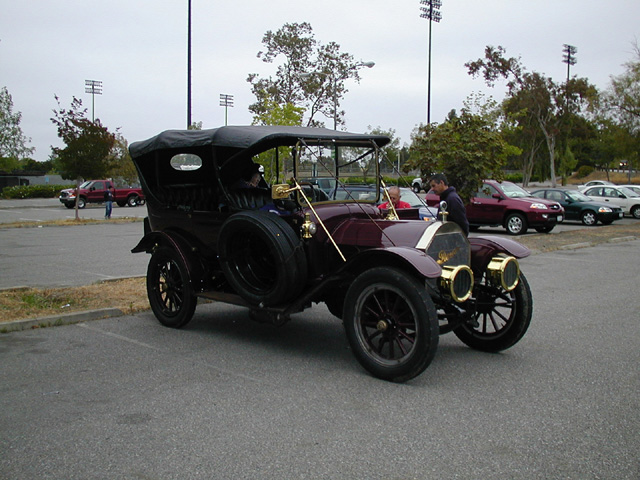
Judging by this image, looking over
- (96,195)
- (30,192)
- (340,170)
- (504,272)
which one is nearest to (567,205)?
(340,170)

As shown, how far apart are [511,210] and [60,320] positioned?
16.5 meters

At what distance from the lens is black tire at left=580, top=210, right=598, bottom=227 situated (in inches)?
1003

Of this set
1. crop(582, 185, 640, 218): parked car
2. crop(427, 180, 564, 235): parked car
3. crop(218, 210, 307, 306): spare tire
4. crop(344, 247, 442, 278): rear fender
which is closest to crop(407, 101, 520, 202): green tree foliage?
crop(427, 180, 564, 235): parked car

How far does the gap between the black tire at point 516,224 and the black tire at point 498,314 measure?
15.0 meters

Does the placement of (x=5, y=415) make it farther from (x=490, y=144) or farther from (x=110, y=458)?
(x=490, y=144)

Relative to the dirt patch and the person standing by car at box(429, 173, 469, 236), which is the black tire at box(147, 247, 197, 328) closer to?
the dirt patch

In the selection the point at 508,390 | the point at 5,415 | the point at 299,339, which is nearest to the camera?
the point at 5,415

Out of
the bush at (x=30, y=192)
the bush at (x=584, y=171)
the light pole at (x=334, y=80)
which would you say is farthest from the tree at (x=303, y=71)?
the bush at (x=584, y=171)

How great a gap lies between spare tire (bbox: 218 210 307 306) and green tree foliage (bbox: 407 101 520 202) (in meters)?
11.2

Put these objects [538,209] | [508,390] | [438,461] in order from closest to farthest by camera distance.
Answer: [438,461]
[508,390]
[538,209]

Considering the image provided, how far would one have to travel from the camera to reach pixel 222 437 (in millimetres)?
4266

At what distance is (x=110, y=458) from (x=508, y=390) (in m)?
3.09

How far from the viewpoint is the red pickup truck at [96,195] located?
122 feet

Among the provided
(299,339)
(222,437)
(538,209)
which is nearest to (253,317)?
(299,339)
